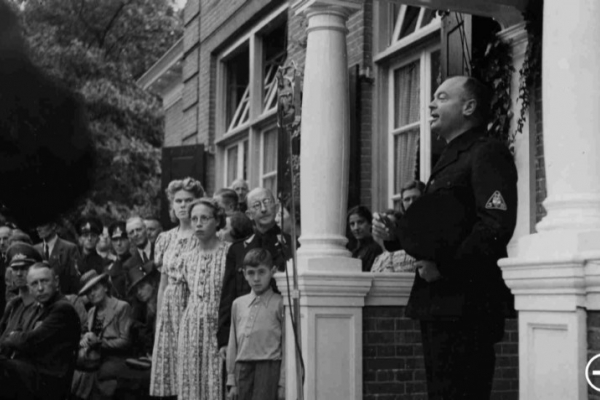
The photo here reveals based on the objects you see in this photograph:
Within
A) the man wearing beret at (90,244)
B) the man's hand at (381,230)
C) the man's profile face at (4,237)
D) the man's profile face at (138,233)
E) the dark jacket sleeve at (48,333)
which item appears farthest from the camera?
the man's profile face at (4,237)

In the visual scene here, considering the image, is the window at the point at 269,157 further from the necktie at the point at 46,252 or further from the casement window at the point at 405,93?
the necktie at the point at 46,252

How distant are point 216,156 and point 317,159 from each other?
6699mm

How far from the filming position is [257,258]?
604 centimetres

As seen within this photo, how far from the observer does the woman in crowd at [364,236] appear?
259 inches

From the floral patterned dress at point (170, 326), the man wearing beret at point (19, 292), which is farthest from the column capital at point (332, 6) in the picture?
the man wearing beret at point (19, 292)

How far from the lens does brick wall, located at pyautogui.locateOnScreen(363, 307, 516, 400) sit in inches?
242

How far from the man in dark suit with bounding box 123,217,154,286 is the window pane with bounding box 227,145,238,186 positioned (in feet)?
13.0

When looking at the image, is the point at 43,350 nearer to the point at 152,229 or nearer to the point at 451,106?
the point at 152,229

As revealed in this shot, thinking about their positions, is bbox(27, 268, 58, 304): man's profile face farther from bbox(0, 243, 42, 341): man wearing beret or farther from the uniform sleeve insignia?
the uniform sleeve insignia

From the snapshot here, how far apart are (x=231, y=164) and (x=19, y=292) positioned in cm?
493

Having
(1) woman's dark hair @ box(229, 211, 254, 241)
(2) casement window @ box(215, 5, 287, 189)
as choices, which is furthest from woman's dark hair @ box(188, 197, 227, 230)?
(2) casement window @ box(215, 5, 287, 189)

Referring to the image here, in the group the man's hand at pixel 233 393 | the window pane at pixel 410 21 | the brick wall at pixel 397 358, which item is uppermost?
the window pane at pixel 410 21

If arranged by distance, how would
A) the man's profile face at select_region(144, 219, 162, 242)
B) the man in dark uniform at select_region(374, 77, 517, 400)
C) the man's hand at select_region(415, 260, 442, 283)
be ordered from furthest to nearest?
1. the man's profile face at select_region(144, 219, 162, 242)
2. the man's hand at select_region(415, 260, 442, 283)
3. the man in dark uniform at select_region(374, 77, 517, 400)

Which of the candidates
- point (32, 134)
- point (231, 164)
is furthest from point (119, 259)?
point (231, 164)
